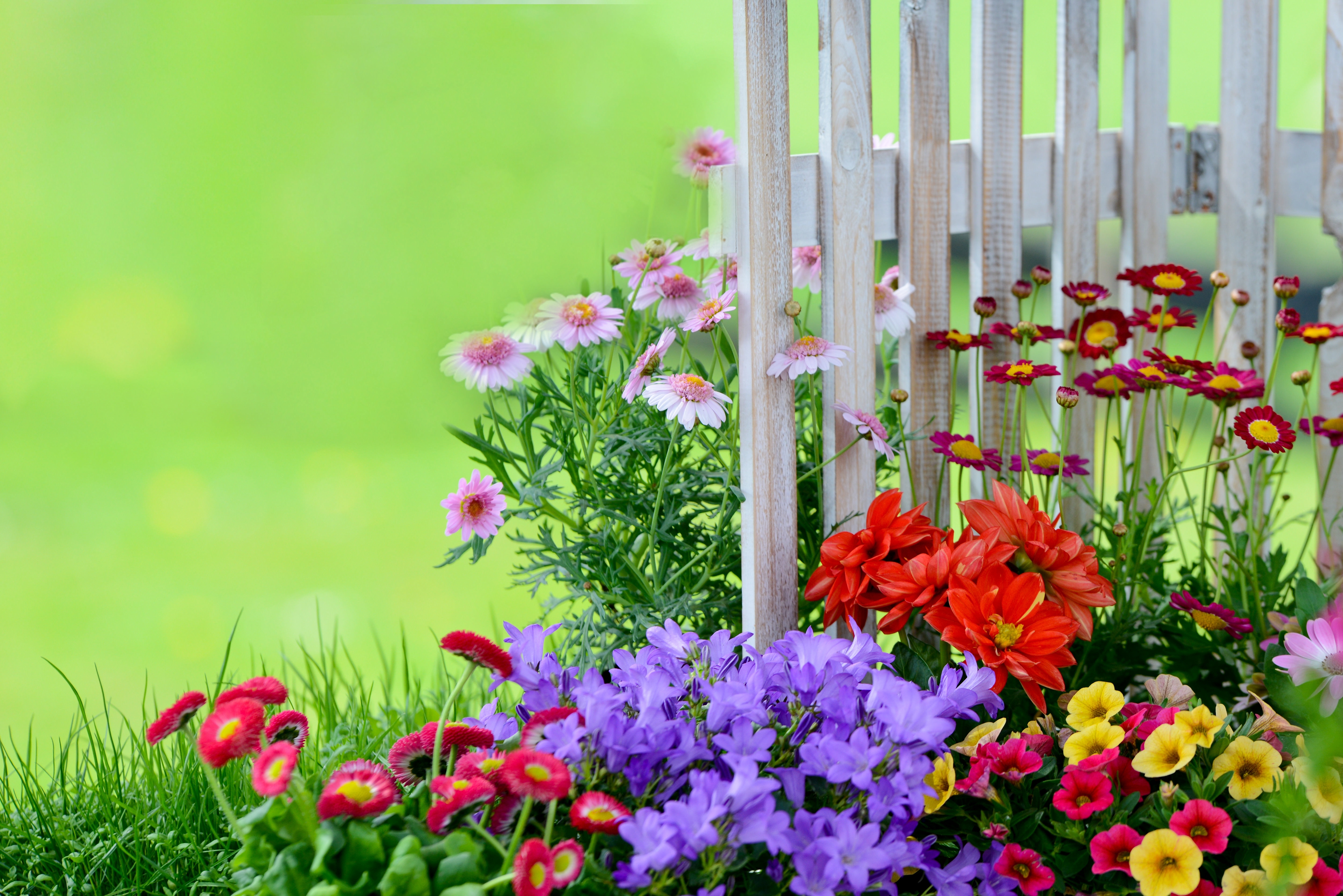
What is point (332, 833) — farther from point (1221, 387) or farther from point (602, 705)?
point (1221, 387)

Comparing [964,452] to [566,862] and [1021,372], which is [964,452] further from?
[566,862]

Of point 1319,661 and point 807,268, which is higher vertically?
point 807,268

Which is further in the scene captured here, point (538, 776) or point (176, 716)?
point (176, 716)

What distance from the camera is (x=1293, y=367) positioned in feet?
15.3

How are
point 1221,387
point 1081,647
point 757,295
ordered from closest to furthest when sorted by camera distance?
point 757,295 < point 1221,387 < point 1081,647

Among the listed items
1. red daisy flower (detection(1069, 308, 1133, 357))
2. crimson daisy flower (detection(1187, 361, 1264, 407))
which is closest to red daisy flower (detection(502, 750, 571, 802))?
crimson daisy flower (detection(1187, 361, 1264, 407))

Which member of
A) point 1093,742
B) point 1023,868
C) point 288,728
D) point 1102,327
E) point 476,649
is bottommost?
point 1023,868

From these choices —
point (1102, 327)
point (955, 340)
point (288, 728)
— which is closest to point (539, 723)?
point (288, 728)

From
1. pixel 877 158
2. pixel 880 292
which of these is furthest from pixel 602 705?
pixel 877 158

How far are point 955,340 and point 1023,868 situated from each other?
1020 millimetres

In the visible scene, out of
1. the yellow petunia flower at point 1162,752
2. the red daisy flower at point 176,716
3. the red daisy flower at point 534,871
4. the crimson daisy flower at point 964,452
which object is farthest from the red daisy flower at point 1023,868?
the red daisy flower at point 176,716

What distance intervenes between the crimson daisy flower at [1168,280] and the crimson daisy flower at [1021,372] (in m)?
0.31

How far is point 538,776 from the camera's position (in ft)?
3.31

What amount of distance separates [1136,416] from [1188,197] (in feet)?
1.92
